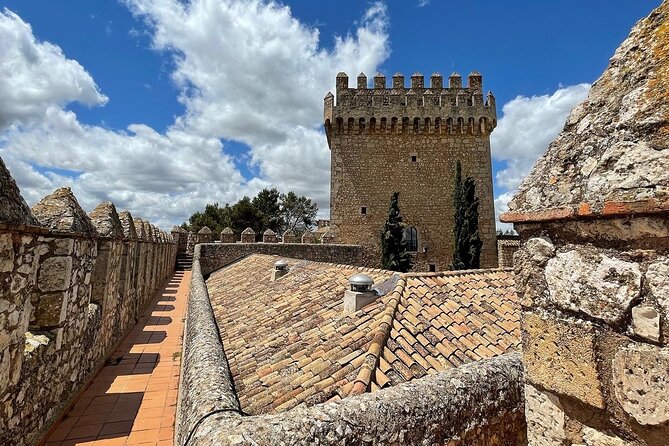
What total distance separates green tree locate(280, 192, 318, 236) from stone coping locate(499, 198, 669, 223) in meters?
43.4

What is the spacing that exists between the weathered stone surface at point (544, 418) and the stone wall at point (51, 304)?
3084mm

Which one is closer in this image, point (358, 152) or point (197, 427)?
point (197, 427)

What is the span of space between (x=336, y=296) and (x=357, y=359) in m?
2.33

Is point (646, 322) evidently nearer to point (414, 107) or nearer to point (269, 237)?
point (269, 237)

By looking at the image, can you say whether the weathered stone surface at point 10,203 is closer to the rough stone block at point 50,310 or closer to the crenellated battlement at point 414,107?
the rough stone block at point 50,310

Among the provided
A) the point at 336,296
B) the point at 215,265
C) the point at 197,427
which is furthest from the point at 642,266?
the point at 215,265

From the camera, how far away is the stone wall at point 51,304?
2.49m

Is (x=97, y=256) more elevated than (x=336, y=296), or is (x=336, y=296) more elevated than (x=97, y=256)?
(x=97, y=256)

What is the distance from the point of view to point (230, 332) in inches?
218

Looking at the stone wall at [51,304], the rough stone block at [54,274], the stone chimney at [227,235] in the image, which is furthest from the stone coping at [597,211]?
the stone chimney at [227,235]

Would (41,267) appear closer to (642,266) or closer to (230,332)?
(230,332)

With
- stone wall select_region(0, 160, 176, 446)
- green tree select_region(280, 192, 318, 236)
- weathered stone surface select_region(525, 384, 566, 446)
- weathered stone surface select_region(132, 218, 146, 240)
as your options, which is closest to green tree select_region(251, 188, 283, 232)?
green tree select_region(280, 192, 318, 236)

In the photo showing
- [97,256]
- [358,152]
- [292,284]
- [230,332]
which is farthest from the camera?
[358,152]

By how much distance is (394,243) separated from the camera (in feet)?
67.5
